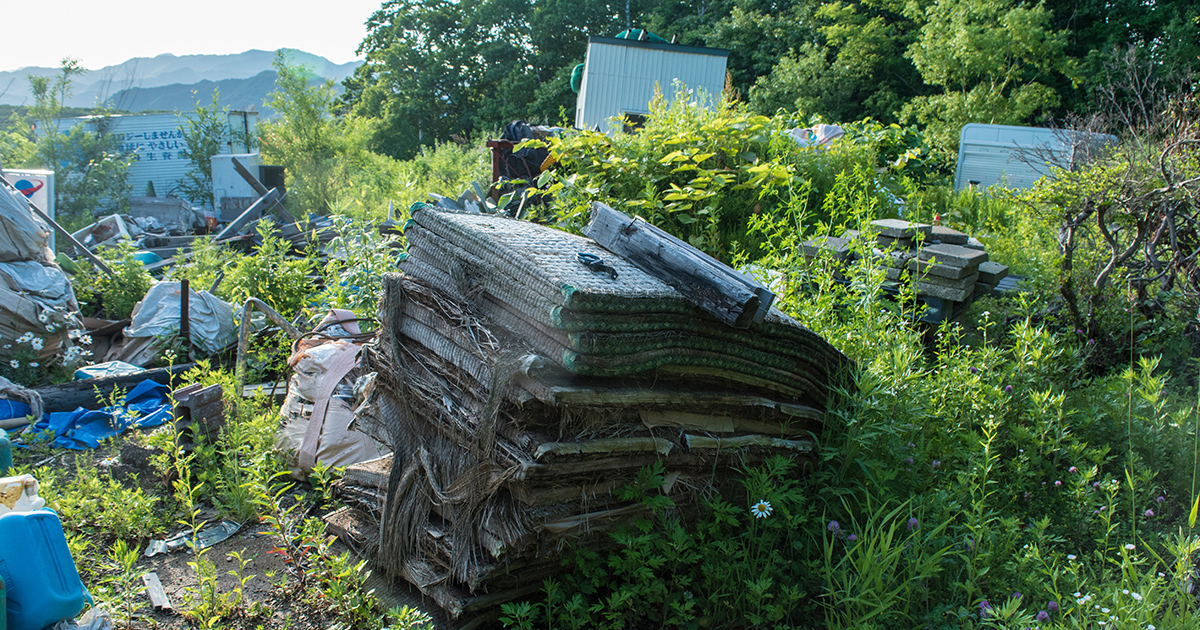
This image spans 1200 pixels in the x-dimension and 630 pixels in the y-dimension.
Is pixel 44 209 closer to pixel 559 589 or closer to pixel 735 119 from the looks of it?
pixel 735 119

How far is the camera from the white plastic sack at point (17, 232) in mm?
5914

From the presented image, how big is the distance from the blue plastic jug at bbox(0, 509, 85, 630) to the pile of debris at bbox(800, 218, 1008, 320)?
160 inches

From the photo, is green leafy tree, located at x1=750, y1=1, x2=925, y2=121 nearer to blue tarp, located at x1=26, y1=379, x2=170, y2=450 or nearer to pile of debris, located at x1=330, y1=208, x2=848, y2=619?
blue tarp, located at x1=26, y1=379, x2=170, y2=450

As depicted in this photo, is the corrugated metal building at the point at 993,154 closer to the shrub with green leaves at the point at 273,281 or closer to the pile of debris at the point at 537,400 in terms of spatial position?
the shrub with green leaves at the point at 273,281

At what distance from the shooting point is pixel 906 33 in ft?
79.4

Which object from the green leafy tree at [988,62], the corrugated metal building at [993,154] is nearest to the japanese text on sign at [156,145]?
the corrugated metal building at [993,154]

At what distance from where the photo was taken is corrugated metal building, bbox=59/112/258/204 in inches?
755

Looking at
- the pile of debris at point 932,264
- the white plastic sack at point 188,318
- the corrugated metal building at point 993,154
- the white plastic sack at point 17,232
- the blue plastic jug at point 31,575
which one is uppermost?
the corrugated metal building at point 993,154

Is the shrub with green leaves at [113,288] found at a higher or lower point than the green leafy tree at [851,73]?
lower

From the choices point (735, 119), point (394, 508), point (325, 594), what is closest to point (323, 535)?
point (325, 594)

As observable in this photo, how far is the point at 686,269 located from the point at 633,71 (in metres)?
15.8

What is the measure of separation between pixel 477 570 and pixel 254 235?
11679 millimetres

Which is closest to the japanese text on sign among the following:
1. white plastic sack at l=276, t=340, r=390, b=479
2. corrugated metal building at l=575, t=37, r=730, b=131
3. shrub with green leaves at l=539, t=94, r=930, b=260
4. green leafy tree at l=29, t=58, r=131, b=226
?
green leafy tree at l=29, t=58, r=131, b=226

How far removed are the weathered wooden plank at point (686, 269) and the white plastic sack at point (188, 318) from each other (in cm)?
502
